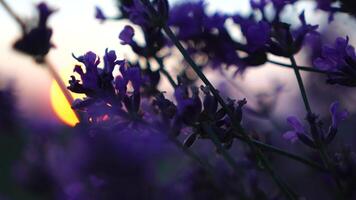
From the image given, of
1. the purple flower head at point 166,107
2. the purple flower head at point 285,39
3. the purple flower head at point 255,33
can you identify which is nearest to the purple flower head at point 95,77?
the purple flower head at point 166,107

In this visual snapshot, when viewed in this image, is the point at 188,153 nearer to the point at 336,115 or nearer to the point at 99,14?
the point at 336,115

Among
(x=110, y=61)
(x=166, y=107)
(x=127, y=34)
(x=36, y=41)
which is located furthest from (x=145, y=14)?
(x=36, y=41)

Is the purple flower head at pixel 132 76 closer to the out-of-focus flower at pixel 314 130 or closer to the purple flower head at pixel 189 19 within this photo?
the out-of-focus flower at pixel 314 130

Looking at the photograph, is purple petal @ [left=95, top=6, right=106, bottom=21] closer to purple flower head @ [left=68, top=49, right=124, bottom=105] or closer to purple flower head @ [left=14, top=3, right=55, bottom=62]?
purple flower head @ [left=14, top=3, right=55, bottom=62]

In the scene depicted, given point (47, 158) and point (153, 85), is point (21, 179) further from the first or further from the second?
point (153, 85)

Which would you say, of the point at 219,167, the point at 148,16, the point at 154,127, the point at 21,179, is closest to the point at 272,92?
the point at 219,167

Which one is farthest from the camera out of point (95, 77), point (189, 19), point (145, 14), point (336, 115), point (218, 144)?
point (189, 19)

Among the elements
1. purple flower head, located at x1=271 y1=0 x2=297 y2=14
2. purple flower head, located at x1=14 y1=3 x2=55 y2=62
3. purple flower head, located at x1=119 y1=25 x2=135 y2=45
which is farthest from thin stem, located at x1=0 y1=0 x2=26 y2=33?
purple flower head, located at x1=271 y1=0 x2=297 y2=14
